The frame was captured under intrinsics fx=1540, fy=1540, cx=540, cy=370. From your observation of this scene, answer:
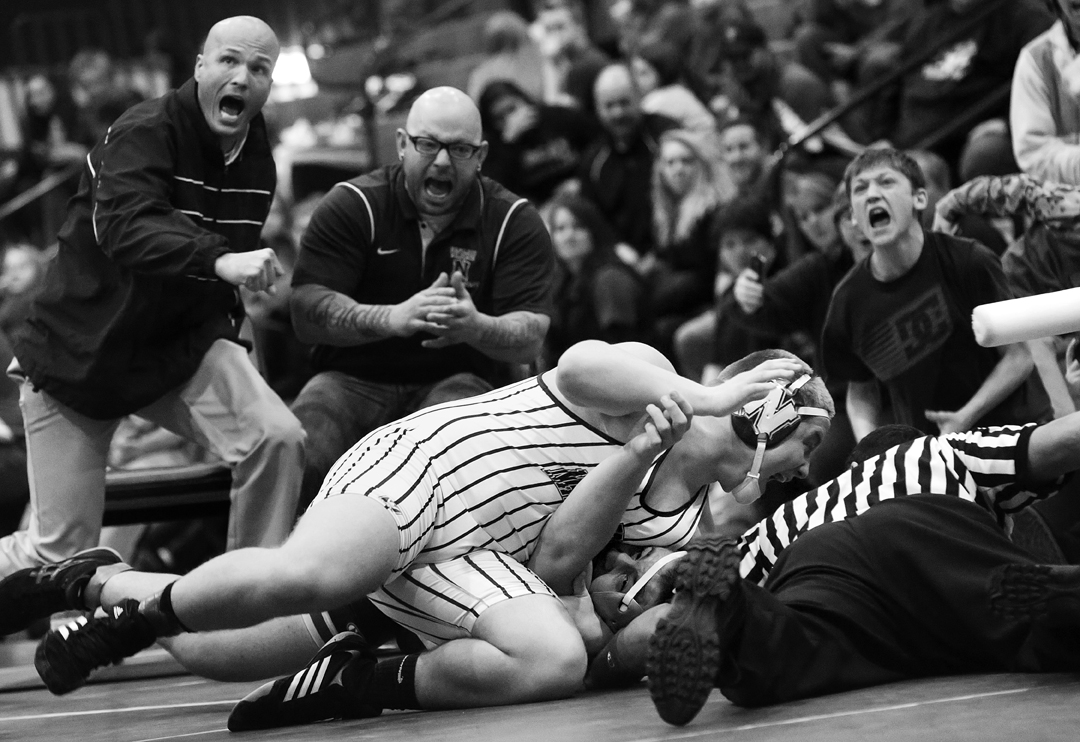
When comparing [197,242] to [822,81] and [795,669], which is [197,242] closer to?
[795,669]

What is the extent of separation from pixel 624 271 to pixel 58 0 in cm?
799

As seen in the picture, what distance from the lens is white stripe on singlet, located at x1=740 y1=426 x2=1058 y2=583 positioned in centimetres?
334

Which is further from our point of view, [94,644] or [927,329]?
[927,329]

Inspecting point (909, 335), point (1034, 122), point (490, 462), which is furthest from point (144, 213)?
point (1034, 122)

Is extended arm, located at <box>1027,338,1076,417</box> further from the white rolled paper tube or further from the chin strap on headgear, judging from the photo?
the white rolled paper tube

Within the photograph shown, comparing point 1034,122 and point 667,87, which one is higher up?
point 667,87

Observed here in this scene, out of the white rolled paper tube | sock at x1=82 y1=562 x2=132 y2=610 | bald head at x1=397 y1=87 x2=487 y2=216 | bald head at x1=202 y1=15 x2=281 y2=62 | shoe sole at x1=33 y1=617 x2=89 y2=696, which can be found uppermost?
bald head at x1=202 y1=15 x2=281 y2=62

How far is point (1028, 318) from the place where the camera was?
117 inches

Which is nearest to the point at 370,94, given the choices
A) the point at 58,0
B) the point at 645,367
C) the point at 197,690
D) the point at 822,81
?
the point at 822,81

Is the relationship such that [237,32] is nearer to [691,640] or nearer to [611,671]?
[611,671]

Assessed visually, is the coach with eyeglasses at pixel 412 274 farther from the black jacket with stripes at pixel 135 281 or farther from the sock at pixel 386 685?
the sock at pixel 386 685

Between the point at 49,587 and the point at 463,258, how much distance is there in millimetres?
1787

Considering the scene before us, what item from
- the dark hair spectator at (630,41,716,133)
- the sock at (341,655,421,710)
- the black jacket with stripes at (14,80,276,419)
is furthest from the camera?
the dark hair spectator at (630,41,716,133)

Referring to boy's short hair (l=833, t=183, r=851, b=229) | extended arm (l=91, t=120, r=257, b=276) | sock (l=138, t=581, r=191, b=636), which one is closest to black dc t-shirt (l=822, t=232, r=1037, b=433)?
boy's short hair (l=833, t=183, r=851, b=229)
